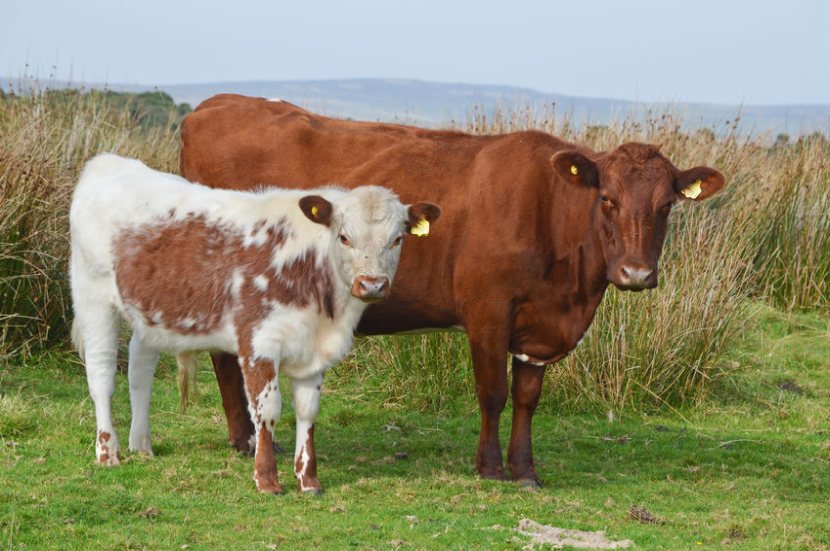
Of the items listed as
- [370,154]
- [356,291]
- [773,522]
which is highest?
[370,154]

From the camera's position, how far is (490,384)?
7.57 metres

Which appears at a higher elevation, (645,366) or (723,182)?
(723,182)

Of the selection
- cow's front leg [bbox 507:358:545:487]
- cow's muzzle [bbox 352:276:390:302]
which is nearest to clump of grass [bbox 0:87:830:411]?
cow's front leg [bbox 507:358:545:487]

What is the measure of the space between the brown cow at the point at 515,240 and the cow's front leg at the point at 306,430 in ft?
2.75

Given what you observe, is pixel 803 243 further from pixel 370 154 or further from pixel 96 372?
pixel 96 372

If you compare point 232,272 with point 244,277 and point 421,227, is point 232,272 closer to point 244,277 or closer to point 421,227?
point 244,277

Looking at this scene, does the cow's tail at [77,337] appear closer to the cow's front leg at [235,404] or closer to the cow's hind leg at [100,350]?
the cow's hind leg at [100,350]

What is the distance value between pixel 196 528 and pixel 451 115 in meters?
9.84

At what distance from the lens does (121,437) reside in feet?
27.1

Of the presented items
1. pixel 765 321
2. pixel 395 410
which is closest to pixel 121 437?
pixel 395 410

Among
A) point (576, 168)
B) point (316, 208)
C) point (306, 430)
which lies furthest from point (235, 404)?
point (576, 168)

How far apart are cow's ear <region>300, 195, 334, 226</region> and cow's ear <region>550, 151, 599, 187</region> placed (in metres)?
1.43

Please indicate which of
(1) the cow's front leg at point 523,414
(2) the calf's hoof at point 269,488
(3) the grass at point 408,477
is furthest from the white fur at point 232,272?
(1) the cow's front leg at point 523,414

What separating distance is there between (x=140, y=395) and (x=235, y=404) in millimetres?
782
